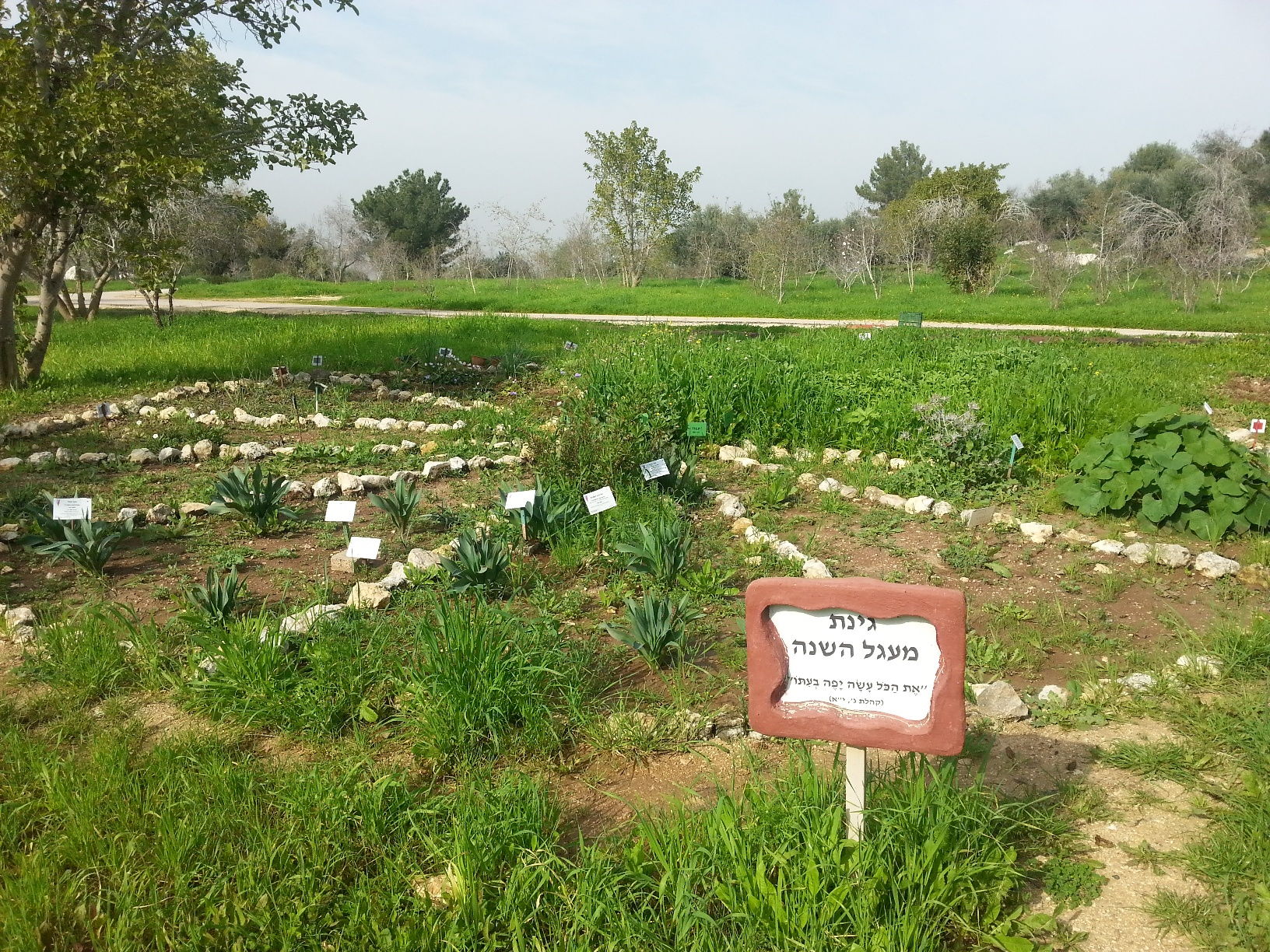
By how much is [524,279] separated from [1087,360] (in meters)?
31.3

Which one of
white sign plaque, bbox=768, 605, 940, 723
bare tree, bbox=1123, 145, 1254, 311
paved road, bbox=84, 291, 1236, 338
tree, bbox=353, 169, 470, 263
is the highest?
tree, bbox=353, 169, 470, 263

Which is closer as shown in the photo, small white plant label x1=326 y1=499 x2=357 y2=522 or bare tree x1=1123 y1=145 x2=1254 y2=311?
small white plant label x1=326 y1=499 x2=357 y2=522

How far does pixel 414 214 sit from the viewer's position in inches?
1698

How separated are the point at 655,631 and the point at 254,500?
2.91m

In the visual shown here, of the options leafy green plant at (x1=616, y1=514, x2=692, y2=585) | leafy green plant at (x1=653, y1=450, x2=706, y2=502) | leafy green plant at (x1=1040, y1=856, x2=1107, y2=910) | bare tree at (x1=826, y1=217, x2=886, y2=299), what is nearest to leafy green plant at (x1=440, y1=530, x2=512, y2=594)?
leafy green plant at (x1=616, y1=514, x2=692, y2=585)

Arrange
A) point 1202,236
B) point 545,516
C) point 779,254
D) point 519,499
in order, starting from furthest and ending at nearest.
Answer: point 779,254, point 1202,236, point 545,516, point 519,499

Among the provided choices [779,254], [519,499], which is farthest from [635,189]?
[519,499]

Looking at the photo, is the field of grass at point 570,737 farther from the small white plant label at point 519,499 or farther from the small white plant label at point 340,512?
the small white plant label at point 340,512

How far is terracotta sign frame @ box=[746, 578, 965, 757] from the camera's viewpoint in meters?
2.32

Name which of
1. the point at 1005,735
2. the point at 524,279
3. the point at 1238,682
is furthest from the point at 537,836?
the point at 524,279

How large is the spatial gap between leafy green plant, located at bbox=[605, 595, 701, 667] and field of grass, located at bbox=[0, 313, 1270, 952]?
0.02m

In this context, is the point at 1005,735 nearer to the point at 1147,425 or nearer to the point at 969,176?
the point at 1147,425

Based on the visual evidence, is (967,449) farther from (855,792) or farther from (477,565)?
(855,792)

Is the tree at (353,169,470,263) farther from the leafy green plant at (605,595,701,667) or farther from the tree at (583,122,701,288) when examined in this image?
the leafy green plant at (605,595,701,667)
